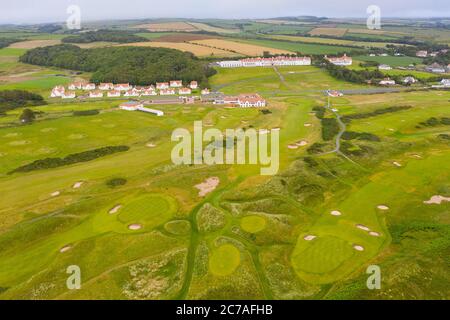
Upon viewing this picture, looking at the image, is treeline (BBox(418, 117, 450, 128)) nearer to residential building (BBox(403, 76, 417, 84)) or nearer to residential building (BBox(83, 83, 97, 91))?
residential building (BBox(403, 76, 417, 84))

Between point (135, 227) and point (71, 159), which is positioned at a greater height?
point (71, 159)

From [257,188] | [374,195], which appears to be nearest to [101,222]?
[257,188]

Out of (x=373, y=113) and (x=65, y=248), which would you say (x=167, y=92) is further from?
(x=65, y=248)

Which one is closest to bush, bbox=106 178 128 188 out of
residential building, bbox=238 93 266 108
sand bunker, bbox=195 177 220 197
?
sand bunker, bbox=195 177 220 197

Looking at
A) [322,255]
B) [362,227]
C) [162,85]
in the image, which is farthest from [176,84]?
[322,255]

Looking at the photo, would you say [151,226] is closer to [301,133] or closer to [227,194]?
[227,194]

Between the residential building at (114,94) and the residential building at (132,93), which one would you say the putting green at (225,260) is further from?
the residential building at (114,94)

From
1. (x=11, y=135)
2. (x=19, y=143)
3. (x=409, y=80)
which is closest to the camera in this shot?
(x=19, y=143)
